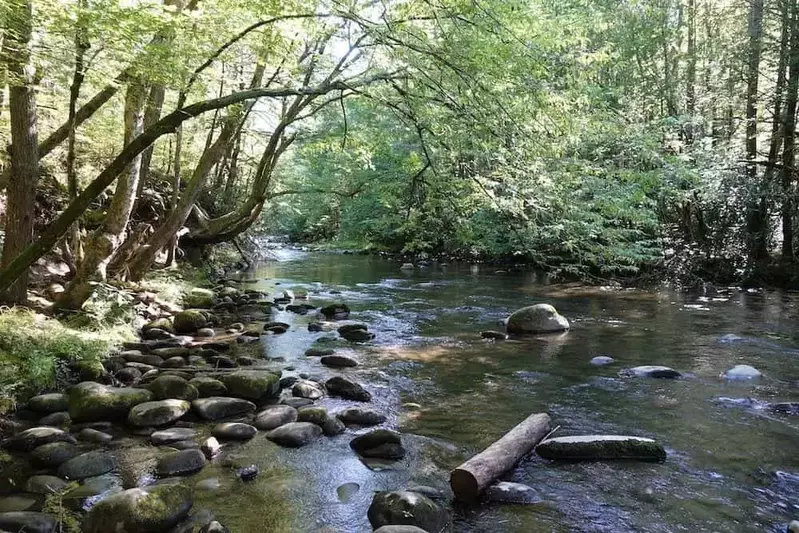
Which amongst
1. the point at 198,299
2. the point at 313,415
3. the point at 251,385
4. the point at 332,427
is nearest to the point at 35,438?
the point at 251,385

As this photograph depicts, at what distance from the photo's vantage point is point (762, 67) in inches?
655

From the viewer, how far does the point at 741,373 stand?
756 cm

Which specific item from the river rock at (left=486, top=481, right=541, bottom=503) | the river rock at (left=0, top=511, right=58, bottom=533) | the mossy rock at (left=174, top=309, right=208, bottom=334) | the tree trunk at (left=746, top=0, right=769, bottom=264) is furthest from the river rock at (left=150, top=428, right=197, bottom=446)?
the tree trunk at (left=746, top=0, right=769, bottom=264)

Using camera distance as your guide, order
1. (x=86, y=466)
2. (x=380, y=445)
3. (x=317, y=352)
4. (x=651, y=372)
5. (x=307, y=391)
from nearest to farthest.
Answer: (x=86, y=466) < (x=380, y=445) < (x=307, y=391) < (x=651, y=372) < (x=317, y=352)

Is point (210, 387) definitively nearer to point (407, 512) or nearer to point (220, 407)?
point (220, 407)

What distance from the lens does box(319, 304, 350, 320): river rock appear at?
1260 centimetres

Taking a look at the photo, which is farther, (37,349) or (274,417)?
(37,349)

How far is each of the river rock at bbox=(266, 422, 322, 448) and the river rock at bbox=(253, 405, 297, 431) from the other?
0.17 m

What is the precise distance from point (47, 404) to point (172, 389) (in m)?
1.25

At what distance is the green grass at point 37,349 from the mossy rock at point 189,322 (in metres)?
2.01

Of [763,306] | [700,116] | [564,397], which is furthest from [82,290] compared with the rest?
[700,116]

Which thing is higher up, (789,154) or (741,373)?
(789,154)

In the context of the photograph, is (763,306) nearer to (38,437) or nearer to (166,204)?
(38,437)

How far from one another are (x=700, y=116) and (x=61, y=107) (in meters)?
17.9
